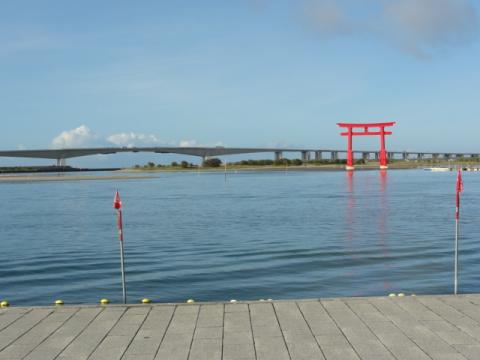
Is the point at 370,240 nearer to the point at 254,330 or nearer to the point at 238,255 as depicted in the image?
the point at 238,255

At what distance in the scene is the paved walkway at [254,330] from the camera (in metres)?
5.98

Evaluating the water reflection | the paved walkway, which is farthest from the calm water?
the paved walkway

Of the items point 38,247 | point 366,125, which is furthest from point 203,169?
point 38,247

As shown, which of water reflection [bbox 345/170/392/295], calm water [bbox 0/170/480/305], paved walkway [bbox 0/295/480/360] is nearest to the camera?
paved walkway [bbox 0/295/480/360]

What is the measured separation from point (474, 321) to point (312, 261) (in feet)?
25.7

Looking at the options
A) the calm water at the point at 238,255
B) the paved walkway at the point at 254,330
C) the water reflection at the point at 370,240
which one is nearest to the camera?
the paved walkway at the point at 254,330

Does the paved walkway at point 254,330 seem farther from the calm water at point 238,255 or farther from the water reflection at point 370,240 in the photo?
the water reflection at point 370,240

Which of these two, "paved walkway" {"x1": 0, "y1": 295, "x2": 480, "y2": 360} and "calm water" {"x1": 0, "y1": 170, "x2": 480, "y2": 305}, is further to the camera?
"calm water" {"x1": 0, "y1": 170, "x2": 480, "y2": 305}

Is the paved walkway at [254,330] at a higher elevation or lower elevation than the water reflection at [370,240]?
higher

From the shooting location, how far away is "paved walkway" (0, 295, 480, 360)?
5.98 metres

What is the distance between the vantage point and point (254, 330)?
6770 mm

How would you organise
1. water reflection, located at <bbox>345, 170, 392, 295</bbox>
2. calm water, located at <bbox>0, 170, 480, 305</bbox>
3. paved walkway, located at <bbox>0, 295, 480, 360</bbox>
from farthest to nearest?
1. water reflection, located at <bbox>345, 170, 392, 295</bbox>
2. calm water, located at <bbox>0, 170, 480, 305</bbox>
3. paved walkway, located at <bbox>0, 295, 480, 360</bbox>

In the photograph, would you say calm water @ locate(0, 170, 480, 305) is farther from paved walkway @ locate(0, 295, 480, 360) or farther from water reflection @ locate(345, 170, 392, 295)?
paved walkway @ locate(0, 295, 480, 360)

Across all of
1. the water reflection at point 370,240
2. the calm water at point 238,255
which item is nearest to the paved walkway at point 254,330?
the calm water at point 238,255
